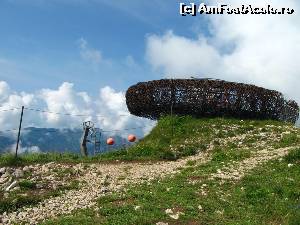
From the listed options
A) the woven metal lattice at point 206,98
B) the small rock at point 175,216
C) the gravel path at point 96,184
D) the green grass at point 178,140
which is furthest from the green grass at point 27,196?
the woven metal lattice at point 206,98

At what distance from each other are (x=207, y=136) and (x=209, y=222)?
51.3 feet

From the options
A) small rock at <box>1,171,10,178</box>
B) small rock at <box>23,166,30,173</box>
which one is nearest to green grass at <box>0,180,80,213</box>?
small rock at <box>1,171,10,178</box>

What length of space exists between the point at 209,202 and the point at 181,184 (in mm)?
2646

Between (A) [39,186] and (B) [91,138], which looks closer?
(A) [39,186]

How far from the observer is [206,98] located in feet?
119

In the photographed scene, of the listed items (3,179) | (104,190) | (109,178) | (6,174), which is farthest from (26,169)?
(104,190)

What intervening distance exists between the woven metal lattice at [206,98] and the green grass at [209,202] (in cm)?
1277

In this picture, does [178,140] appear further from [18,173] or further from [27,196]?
[27,196]

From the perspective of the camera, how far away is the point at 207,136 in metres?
32.9

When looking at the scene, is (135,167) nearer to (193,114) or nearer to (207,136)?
(207,136)

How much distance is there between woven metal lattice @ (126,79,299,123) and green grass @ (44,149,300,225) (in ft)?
41.9

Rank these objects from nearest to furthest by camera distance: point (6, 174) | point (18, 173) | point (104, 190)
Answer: point (104, 190) → point (18, 173) → point (6, 174)

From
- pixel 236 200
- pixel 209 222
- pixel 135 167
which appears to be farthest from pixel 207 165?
pixel 209 222

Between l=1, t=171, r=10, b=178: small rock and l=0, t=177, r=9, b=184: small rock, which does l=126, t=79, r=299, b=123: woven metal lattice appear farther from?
l=0, t=177, r=9, b=184: small rock
